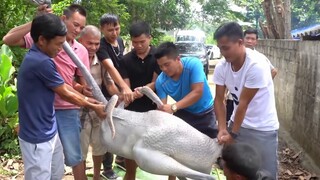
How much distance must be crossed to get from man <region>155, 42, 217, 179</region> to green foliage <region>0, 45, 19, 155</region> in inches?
94.2

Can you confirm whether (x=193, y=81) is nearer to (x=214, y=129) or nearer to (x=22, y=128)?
(x=214, y=129)

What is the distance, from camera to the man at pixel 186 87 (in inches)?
121

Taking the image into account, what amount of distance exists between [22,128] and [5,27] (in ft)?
12.7

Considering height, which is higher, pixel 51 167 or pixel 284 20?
pixel 284 20

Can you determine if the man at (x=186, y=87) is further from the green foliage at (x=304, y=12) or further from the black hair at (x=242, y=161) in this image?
the green foliage at (x=304, y=12)

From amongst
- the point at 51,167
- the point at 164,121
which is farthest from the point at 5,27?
the point at 164,121

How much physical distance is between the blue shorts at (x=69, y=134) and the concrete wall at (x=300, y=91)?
112 inches

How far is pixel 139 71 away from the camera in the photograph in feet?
12.0

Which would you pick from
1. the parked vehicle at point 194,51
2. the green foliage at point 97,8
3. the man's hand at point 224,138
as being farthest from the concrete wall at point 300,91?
the parked vehicle at point 194,51

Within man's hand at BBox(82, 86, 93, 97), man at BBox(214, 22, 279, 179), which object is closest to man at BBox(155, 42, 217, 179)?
man at BBox(214, 22, 279, 179)

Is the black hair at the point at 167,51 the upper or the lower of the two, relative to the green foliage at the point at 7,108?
upper

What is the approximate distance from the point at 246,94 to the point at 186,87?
0.64m

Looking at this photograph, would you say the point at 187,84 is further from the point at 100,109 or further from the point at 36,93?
the point at 36,93

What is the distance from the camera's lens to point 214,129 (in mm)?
3438
